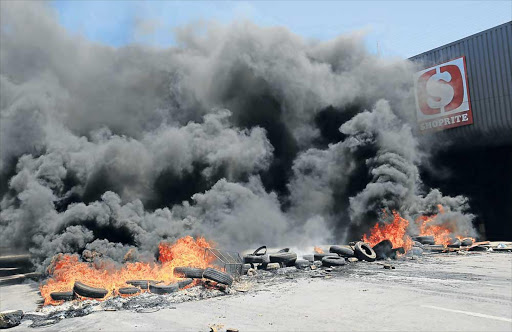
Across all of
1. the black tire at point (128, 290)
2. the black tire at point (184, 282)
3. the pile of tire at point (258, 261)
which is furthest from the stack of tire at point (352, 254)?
the black tire at point (128, 290)

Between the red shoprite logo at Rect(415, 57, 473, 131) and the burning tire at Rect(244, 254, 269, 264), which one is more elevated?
the red shoprite logo at Rect(415, 57, 473, 131)

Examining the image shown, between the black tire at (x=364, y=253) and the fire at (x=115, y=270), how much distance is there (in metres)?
6.34

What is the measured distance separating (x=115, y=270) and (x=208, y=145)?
9.83m

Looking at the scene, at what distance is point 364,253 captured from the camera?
15547 millimetres

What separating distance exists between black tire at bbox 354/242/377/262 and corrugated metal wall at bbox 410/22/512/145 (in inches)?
476

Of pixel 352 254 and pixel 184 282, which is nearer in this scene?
pixel 184 282

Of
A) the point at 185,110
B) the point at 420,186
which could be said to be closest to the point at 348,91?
the point at 420,186

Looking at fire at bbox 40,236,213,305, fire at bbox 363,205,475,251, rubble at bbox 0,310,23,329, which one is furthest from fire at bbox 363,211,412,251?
rubble at bbox 0,310,23,329

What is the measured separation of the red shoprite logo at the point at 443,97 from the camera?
73.7 ft

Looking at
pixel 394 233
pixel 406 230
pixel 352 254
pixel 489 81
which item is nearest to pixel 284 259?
pixel 352 254

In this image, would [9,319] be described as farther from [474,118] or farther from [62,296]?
[474,118]

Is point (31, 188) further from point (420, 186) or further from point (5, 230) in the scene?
point (420, 186)

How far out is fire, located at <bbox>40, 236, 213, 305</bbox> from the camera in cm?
1197

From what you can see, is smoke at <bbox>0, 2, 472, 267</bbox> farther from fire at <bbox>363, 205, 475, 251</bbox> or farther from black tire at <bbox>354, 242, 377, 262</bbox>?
black tire at <bbox>354, 242, 377, 262</bbox>
